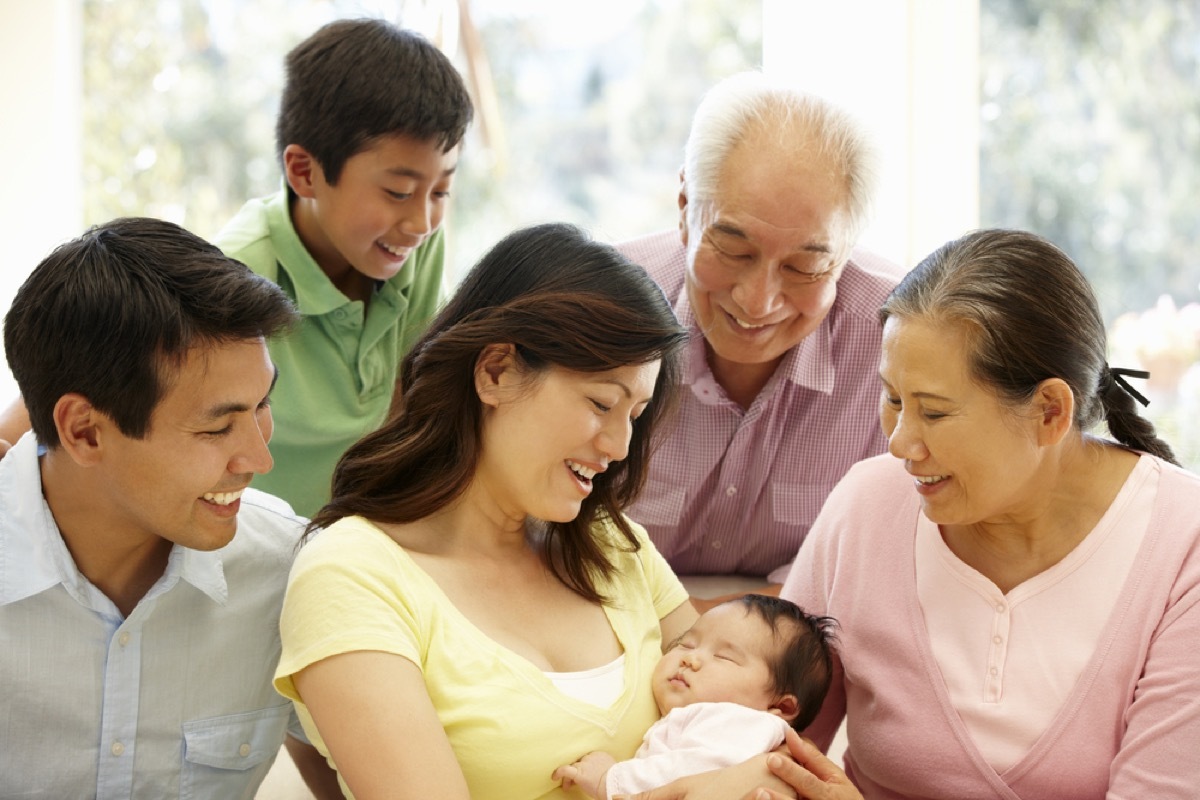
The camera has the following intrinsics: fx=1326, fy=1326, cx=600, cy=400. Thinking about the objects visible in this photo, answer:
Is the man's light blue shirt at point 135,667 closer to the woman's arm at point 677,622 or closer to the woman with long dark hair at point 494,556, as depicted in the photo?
the woman with long dark hair at point 494,556

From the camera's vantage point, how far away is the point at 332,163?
262cm

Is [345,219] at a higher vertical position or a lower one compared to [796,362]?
higher

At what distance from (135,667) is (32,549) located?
0.22 m

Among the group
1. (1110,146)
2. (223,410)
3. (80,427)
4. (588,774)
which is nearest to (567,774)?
(588,774)

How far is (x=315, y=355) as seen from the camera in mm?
2738

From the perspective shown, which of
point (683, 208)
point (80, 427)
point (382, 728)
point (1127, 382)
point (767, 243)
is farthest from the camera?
point (683, 208)

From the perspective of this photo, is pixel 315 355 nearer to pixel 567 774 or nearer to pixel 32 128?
pixel 567 774

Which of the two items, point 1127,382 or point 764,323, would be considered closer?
point 1127,382

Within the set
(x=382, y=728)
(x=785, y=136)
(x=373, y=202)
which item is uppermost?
(x=785, y=136)

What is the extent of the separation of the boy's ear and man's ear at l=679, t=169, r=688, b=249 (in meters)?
0.94

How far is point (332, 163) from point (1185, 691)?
178cm

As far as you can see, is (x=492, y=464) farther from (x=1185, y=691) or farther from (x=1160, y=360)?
(x=1160, y=360)

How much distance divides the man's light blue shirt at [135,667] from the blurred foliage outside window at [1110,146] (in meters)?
3.12

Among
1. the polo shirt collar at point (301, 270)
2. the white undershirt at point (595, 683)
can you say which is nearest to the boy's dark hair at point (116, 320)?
the white undershirt at point (595, 683)
